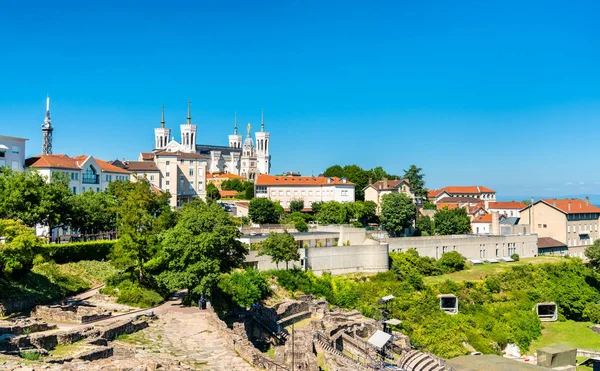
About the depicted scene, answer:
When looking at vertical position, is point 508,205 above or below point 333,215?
above

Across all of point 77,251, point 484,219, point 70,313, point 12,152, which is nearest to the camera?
point 70,313

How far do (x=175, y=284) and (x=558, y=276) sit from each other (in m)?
42.1

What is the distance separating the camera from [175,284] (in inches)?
1139

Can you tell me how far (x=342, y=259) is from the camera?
165 feet

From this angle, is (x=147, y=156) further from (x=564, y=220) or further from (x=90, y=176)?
(x=564, y=220)

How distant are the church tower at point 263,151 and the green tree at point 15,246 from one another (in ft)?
481

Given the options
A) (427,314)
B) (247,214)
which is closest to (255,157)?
(247,214)

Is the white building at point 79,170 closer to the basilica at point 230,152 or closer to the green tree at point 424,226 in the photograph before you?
the green tree at point 424,226

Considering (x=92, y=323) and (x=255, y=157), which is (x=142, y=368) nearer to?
(x=92, y=323)

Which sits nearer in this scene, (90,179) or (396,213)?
(90,179)

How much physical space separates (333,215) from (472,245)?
17972mm

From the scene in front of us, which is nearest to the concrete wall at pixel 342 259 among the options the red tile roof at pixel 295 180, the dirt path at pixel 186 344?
the dirt path at pixel 186 344

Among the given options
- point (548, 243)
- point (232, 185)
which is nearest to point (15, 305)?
point (548, 243)

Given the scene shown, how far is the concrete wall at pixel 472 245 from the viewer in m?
57.6
